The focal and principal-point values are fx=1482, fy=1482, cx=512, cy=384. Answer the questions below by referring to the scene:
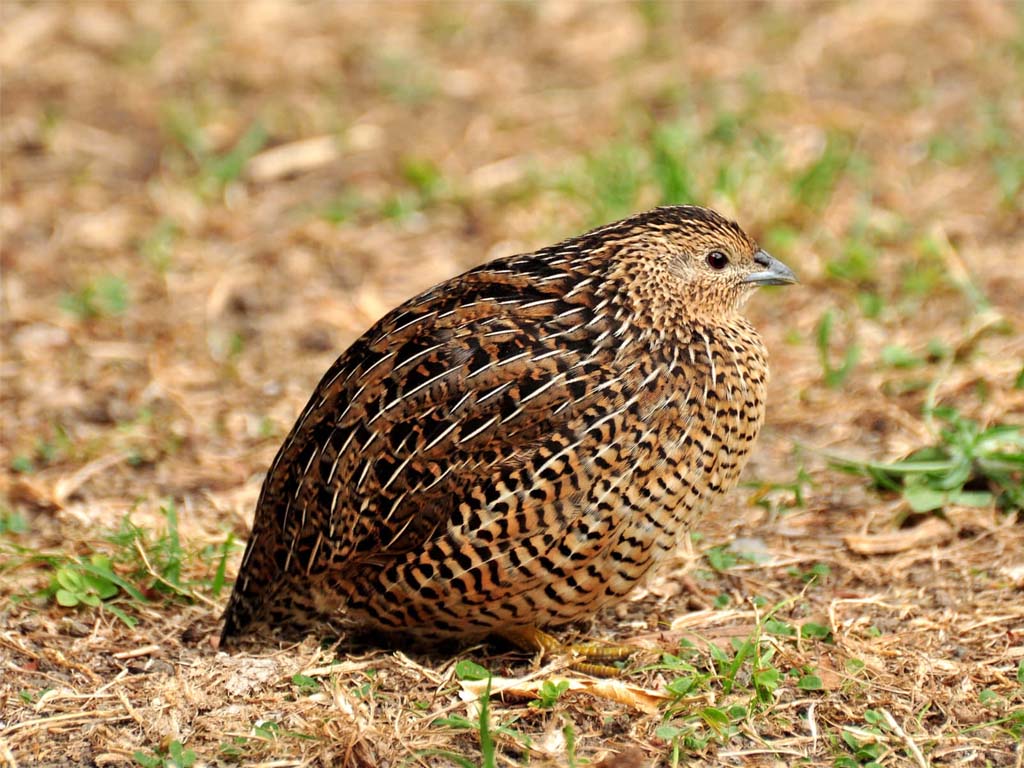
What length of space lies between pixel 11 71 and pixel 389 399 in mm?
6259

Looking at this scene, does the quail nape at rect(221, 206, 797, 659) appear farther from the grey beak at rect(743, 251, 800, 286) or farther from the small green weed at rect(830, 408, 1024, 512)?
the small green weed at rect(830, 408, 1024, 512)

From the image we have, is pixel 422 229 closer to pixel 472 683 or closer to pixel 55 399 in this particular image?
pixel 55 399

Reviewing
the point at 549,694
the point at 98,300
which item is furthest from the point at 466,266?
the point at 549,694

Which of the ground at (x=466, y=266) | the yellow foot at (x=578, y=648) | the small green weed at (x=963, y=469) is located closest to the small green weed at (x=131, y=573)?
the ground at (x=466, y=266)

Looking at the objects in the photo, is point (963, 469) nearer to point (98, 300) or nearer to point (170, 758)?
point (170, 758)

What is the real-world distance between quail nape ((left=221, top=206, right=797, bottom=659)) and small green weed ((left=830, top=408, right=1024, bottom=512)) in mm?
1099

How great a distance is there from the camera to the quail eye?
187 inches

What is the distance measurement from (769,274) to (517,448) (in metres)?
1.21

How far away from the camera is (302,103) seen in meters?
→ 9.45

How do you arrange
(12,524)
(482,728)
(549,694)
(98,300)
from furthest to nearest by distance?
(98,300), (12,524), (549,694), (482,728)

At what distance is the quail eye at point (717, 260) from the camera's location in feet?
15.5

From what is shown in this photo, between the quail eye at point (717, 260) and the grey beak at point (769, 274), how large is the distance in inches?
4.9

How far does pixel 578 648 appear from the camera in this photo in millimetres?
4617

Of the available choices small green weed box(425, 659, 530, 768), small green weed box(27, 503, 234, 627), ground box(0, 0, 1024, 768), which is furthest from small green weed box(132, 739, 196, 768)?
small green weed box(27, 503, 234, 627)
